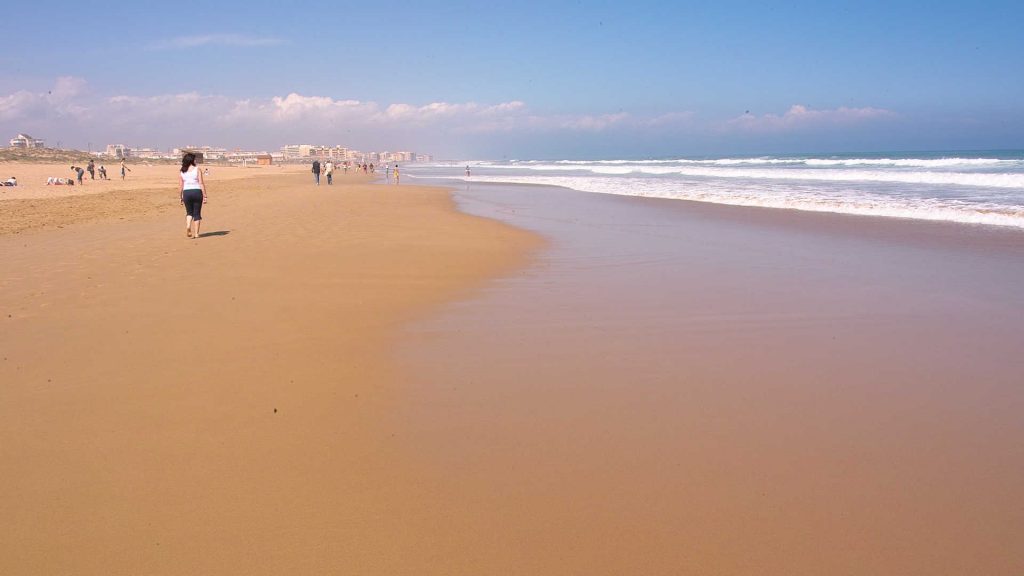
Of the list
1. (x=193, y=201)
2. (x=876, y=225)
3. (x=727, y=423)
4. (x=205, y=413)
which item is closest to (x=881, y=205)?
(x=876, y=225)

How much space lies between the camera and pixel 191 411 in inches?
159

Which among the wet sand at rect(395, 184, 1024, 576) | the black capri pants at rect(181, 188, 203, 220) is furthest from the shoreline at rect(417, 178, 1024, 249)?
the black capri pants at rect(181, 188, 203, 220)

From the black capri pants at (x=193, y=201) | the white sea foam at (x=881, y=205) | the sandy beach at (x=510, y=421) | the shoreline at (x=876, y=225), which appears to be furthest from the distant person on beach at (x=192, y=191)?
the white sea foam at (x=881, y=205)

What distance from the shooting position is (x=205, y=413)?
4012 millimetres

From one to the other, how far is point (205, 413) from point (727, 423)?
133 inches

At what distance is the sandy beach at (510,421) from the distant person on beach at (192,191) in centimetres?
325

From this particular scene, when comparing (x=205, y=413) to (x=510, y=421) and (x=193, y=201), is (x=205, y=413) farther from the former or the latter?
(x=193, y=201)

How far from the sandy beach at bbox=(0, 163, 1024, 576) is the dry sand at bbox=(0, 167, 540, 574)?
0.8 inches

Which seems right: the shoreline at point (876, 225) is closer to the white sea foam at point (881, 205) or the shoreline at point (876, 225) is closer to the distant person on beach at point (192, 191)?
the white sea foam at point (881, 205)

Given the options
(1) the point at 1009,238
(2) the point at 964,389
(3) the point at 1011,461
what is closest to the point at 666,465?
(3) the point at 1011,461

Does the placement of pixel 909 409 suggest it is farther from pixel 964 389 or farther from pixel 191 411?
pixel 191 411

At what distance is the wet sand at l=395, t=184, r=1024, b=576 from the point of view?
272 centimetres

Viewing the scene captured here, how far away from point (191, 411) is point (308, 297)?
3.32 meters

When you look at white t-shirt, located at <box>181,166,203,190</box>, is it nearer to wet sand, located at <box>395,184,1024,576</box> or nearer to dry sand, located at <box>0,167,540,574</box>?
dry sand, located at <box>0,167,540,574</box>
